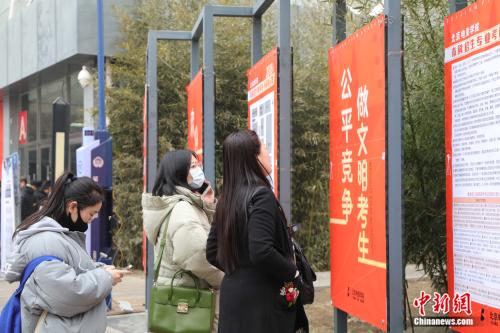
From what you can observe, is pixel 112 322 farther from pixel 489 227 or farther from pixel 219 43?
pixel 219 43

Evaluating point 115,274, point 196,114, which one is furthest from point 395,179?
point 196,114

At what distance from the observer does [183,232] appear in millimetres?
3617

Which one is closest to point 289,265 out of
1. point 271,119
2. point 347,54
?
point 347,54

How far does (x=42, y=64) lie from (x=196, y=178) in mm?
13828

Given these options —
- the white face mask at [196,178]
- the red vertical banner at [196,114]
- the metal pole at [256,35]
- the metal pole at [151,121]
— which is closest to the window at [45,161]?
the metal pole at [151,121]

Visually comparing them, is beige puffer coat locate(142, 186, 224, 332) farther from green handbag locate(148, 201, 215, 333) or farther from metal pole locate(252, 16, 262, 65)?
metal pole locate(252, 16, 262, 65)

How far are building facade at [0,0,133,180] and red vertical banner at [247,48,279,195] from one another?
312 inches

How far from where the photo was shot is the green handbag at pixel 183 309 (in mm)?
3635

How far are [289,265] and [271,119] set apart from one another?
2.03 m

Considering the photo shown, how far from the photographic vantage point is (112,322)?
23.3ft

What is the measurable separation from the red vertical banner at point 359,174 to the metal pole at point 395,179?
34mm

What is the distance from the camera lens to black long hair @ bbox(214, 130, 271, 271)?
9.86 feet

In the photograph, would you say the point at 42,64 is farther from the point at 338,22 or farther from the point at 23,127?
the point at 338,22

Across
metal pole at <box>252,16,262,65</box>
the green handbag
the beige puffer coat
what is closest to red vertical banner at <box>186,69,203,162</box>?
metal pole at <box>252,16,262,65</box>
